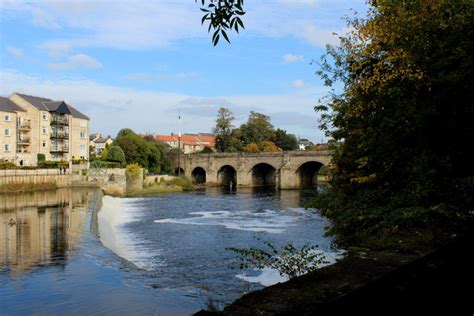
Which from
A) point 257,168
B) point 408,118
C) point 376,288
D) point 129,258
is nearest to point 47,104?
point 257,168

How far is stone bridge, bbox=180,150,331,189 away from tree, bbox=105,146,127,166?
582 inches

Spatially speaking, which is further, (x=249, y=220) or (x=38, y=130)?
(x=38, y=130)

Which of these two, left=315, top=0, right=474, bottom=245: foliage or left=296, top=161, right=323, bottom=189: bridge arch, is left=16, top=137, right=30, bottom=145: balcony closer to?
left=296, top=161, right=323, bottom=189: bridge arch

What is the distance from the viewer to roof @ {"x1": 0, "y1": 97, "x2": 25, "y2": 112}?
5660 cm

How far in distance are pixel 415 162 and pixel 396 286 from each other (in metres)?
4.58

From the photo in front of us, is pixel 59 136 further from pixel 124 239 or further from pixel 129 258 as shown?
pixel 129 258

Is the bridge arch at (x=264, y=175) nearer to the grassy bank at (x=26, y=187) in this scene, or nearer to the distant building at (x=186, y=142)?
the grassy bank at (x=26, y=187)

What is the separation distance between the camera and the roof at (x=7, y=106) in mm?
56597

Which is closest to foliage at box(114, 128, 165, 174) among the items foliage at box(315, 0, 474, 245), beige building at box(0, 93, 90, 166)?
beige building at box(0, 93, 90, 166)

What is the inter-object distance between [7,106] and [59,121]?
298 inches

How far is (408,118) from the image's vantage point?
7.78 m

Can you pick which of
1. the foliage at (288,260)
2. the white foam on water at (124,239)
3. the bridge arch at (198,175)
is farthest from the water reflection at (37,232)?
the bridge arch at (198,175)

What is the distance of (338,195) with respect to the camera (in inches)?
412

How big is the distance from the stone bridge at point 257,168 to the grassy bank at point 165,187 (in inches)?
466
